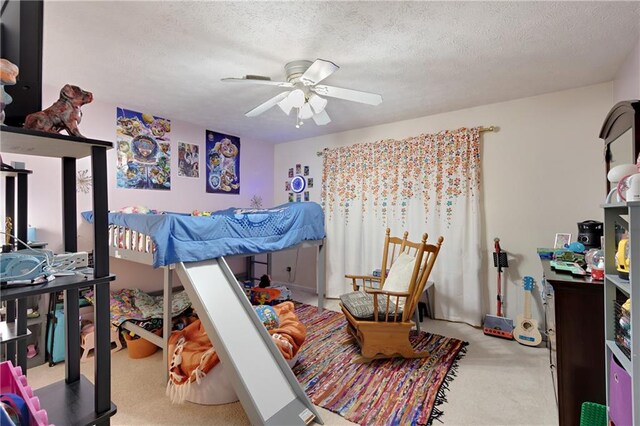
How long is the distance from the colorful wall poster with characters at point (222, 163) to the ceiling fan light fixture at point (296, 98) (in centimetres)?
232

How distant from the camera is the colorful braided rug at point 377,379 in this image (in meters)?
1.92

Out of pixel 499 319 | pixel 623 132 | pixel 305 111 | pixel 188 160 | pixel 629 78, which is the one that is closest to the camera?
pixel 623 132

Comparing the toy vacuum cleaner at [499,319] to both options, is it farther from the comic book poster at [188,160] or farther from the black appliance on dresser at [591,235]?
the comic book poster at [188,160]

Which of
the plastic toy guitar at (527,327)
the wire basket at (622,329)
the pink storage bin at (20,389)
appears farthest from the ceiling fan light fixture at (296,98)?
the plastic toy guitar at (527,327)

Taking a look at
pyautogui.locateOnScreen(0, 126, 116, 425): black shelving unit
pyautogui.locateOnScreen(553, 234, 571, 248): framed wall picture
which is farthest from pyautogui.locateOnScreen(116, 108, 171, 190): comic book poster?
pyautogui.locateOnScreen(553, 234, 571, 248): framed wall picture

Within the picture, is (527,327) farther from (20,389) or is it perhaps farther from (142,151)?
(142,151)

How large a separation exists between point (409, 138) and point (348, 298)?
2109 mm

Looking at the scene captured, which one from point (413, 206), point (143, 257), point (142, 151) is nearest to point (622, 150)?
point (413, 206)

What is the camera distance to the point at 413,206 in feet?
11.9

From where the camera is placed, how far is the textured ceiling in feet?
5.43

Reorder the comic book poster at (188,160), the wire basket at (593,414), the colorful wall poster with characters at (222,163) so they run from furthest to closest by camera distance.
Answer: the colorful wall poster with characters at (222,163), the comic book poster at (188,160), the wire basket at (593,414)

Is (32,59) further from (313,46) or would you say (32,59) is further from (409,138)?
(409,138)

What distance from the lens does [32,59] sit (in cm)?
90

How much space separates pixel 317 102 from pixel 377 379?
222 centimetres
